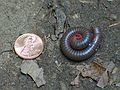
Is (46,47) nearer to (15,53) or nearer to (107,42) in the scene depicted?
(15,53)

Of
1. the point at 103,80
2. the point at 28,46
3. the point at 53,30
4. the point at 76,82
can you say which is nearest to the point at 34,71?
the point at 28,46

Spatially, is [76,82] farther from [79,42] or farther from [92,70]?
[79,42]

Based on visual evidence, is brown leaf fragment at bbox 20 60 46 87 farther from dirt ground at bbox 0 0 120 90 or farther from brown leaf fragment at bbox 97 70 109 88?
brown leaf fragment at bbox 97 70 109 88

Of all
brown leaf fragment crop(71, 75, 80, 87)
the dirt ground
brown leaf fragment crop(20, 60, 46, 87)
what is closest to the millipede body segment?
the dirt ground

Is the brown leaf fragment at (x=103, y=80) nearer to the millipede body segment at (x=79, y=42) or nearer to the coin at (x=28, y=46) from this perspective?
the millipede body segment at (x=79, y=42)

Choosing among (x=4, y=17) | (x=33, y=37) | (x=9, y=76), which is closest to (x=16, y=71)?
(x=9, y=76)

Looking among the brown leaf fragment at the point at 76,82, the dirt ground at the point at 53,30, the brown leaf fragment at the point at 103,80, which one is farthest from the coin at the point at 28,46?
the brown leaf fragment at the point at 103,80
